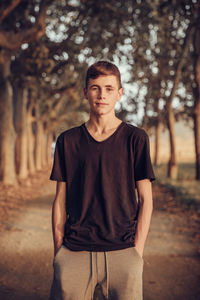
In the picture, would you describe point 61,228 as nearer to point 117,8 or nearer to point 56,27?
Result: point 117,8

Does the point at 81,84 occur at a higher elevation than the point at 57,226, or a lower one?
higher

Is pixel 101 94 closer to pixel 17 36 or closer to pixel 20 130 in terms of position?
pixel 17 36

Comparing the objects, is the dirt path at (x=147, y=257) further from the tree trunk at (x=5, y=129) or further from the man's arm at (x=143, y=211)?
the tree trunk at (x=5, y=129)

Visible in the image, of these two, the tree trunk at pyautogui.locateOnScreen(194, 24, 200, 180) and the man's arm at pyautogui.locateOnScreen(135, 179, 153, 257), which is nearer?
the man's arm at pyautogui.locateOnScreen(135, 179, 153, 257)

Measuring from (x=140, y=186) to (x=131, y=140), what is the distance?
13.7 inches

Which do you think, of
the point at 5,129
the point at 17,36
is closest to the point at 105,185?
the point at 17,36

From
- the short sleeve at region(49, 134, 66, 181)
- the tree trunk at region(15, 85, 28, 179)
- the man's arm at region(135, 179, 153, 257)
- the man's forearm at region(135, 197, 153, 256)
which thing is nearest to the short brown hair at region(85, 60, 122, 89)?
the short sleeve at region(49, 134, 66, 181)

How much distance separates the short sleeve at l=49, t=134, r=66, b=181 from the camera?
2523mm

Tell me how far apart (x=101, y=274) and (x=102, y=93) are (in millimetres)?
1263

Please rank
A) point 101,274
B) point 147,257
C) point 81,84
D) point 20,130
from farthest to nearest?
point 81,84 < point 20,130 < point 147,257 < point 101,274

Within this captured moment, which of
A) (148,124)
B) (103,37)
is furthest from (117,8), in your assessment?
(148,124)

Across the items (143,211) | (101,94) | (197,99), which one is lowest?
(143,211)

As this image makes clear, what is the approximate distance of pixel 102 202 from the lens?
2.37 metres

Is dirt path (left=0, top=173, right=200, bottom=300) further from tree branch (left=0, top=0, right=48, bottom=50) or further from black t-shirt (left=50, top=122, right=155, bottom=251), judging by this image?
tree branch (left=0, top=0, right=48, bottom=50)
